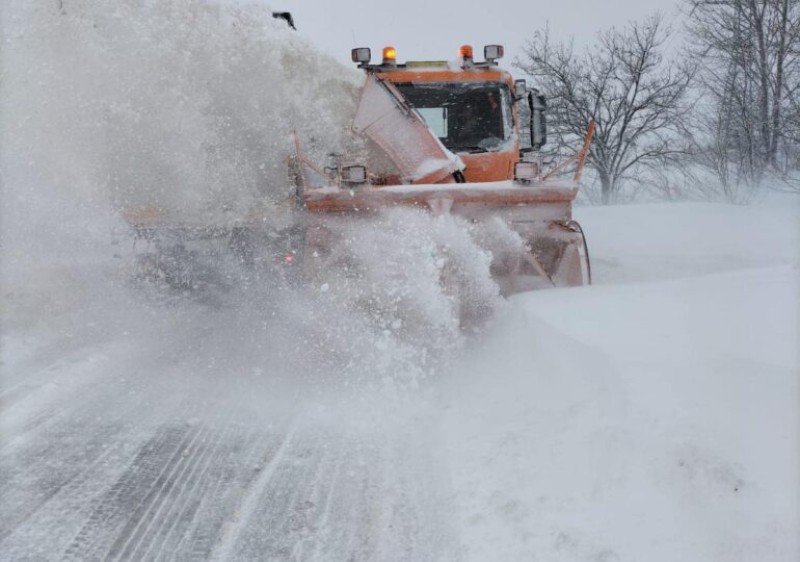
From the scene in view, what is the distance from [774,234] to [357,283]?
732 cm

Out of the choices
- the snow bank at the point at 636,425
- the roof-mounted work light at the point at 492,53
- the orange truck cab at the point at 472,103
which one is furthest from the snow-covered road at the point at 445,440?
the roof-mounted work light at the point at 492,53

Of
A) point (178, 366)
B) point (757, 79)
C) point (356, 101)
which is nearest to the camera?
point (178, 366)

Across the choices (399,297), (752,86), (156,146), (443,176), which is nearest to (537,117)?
(443,176)

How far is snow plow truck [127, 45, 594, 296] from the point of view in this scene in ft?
18.0

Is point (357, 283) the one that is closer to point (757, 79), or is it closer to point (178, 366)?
point (178, 366)

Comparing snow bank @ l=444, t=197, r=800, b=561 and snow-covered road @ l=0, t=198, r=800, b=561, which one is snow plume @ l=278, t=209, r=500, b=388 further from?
snow bank @ l=444, t=197, r=800, b=561

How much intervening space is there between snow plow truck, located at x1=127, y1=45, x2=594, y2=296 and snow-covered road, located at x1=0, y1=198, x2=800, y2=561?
662 mm

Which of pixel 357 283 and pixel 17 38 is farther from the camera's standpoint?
pixel 17 38

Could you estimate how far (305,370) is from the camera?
4.57m

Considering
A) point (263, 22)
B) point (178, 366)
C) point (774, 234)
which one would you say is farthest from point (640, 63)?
point (178, 366)

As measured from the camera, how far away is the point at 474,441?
343 cm

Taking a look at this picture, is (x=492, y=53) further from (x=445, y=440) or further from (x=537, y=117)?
(x=445, y=440)

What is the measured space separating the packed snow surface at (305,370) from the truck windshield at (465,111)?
3.42 feet

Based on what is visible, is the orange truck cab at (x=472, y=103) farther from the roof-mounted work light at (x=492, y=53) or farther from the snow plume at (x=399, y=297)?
the snow plume at (x=399, y=297)
